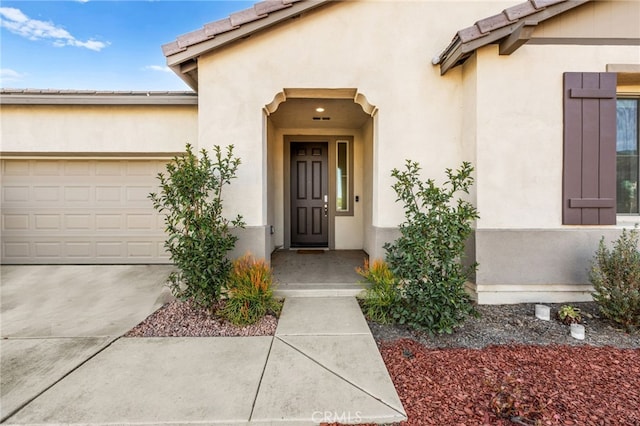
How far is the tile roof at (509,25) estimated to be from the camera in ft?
11.6

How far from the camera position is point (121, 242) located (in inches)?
221

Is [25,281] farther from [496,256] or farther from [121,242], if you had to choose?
[496,256]

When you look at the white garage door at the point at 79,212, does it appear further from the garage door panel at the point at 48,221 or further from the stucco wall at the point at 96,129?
the stucco wall at the point at 96,129

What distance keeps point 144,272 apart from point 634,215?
7.86 meters

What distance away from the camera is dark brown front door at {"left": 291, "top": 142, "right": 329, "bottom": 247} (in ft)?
23.2

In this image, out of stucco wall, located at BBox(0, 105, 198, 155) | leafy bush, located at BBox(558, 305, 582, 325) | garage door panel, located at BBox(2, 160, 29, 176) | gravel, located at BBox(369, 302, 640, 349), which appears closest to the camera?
gravel, located at BBox(369, 302, 640, 349)

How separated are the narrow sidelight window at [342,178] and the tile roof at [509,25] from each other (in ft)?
11.6

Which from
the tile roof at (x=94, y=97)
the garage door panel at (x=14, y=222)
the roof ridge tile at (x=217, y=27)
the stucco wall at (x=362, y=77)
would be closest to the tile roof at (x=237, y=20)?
the roof ridge tile at (x=217, y=27)

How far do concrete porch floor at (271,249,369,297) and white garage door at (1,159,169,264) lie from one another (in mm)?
2579

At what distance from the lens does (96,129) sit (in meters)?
5.12

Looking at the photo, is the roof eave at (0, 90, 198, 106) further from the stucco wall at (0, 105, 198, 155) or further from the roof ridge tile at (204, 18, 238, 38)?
the roof ridge tile at (204, 18, 238, 38)

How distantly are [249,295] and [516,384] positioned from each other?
2.73 meters

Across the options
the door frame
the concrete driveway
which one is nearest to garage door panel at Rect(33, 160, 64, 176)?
the concrete driveway

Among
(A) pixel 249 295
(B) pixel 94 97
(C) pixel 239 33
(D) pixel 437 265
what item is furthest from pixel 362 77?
(B) pixel 94 97
